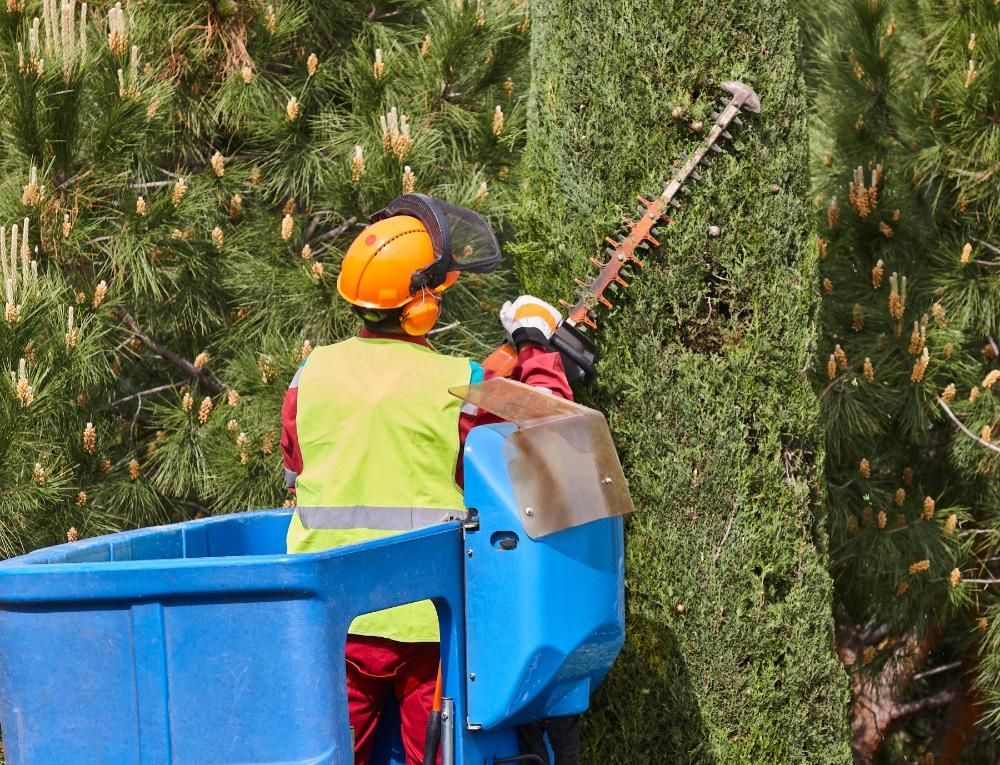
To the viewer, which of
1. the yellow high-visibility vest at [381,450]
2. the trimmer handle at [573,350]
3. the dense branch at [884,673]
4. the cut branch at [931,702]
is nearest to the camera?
the yellow high-visibility vest at [381,450]

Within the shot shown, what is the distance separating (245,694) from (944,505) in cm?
387

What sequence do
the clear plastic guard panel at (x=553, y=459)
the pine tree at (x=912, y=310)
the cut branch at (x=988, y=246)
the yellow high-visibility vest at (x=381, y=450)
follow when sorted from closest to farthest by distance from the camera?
1. the clear plastic guard panel at (x=553, y=459)
2. the yellow high-visibility vest at (x=381, y=450)
3. the pine tree at (x=912, y=310)
4. the cut branch at (x=988, y=246)

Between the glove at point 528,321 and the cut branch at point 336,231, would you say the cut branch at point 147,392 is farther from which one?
the glove at point 528,321

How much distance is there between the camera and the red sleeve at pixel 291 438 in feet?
10.3

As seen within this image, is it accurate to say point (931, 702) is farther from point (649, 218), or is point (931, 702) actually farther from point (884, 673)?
point (649, 218)

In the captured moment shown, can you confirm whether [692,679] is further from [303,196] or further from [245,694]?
[303,196]

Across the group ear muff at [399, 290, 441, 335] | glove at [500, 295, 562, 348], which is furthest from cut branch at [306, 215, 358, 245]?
ear muff at [399, 290, 441, 335]

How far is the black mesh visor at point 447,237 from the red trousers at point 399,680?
2.72 ft

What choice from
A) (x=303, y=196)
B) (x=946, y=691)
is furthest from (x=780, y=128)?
(x=946, y=691)

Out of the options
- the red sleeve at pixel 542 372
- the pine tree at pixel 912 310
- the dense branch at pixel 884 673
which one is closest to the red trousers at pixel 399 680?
the red sleeve at pixel 542 372

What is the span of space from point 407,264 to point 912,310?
2832 mm

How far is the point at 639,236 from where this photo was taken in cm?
372

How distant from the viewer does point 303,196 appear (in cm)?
513

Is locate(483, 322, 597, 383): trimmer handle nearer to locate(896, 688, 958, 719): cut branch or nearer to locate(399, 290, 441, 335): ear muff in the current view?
locate(399, 290, 441, 335): ear muff
